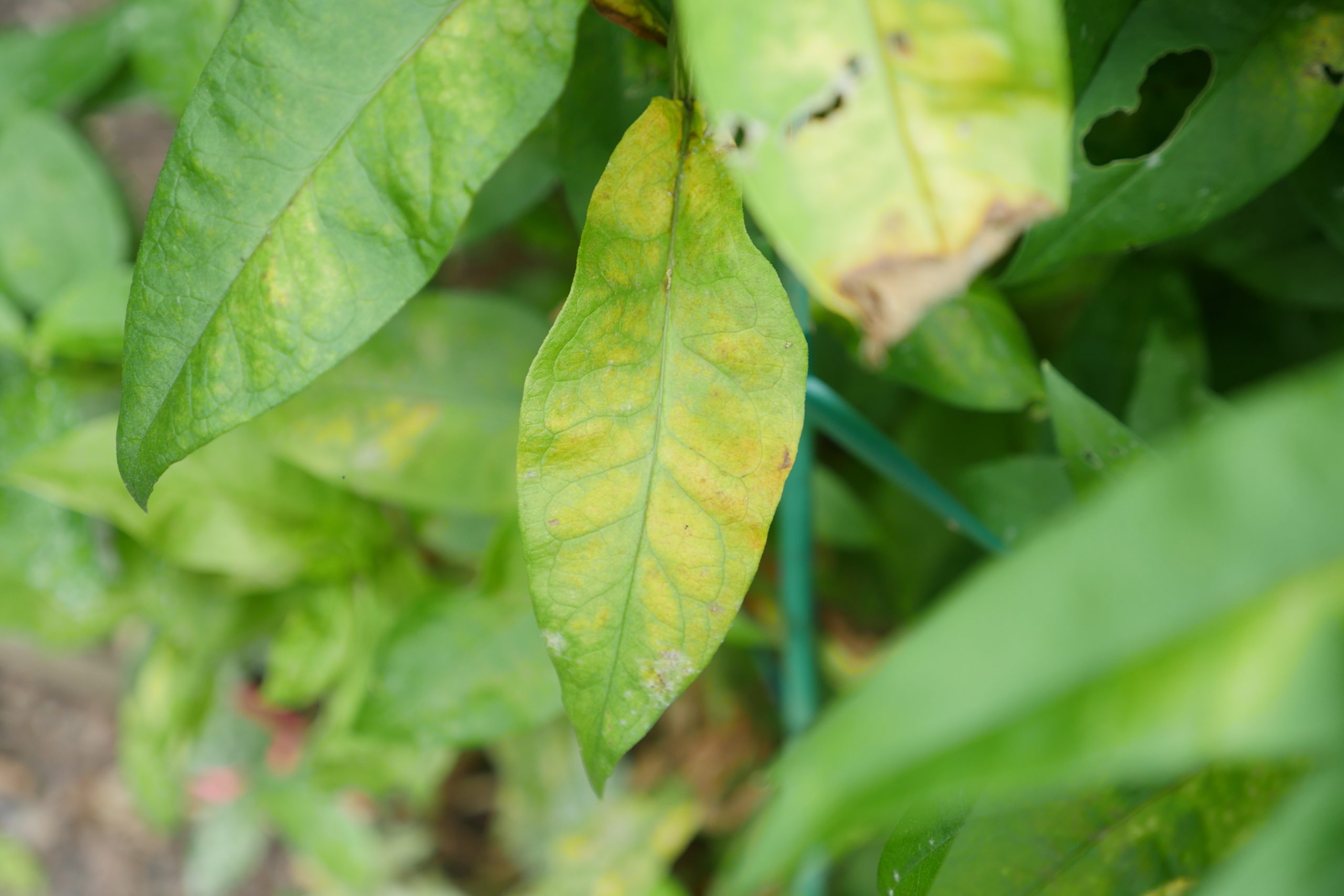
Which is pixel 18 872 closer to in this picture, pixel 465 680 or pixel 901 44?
pixel 465 680

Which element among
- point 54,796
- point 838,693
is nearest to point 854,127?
point 838,693

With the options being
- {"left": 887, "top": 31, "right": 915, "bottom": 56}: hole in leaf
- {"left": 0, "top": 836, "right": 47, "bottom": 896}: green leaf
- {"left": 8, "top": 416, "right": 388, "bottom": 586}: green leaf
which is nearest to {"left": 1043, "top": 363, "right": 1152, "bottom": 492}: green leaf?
{"left": 887, "top": 31, "right": 915, "bottom": 56}: hole in leaf

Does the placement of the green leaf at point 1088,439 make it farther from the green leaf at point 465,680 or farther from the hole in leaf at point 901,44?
the green leaf at point 465,680

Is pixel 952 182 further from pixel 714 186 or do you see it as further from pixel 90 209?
pixel 90 209

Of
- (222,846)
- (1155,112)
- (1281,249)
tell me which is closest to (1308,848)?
(1155,112)

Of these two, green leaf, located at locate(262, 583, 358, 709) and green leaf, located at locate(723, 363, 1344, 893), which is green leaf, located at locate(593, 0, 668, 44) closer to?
green leaf, located at locate(723, 363, 1344, 893)
